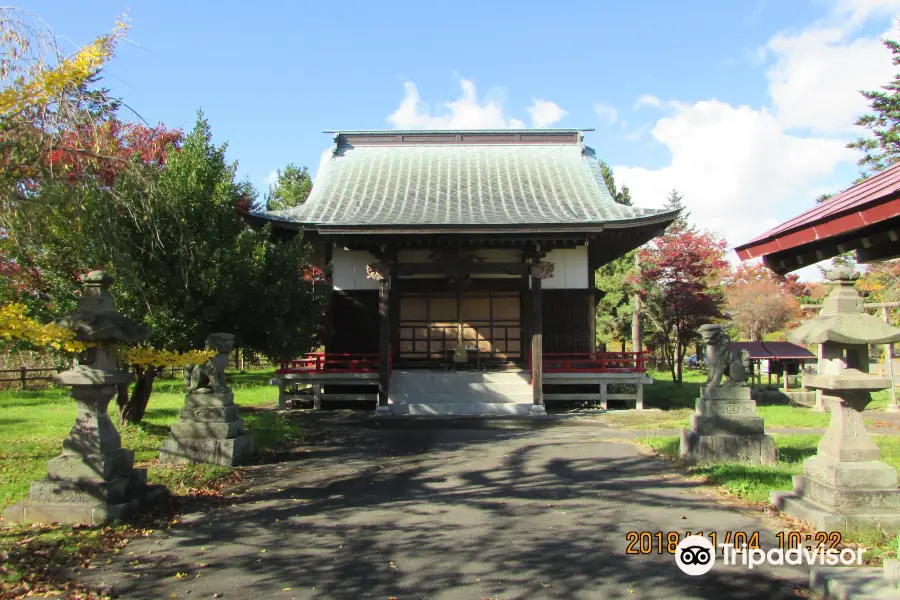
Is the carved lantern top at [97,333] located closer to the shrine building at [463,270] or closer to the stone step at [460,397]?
the shrine building at [463,270]

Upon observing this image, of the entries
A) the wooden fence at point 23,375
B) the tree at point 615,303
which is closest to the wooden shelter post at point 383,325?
the wooden fence at point 23,375

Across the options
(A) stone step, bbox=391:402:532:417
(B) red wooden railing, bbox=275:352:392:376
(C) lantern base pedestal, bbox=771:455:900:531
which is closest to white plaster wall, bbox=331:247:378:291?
(B) red wooden railing, bbox=275:352:392:376

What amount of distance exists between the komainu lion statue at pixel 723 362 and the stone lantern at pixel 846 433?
2486 mm

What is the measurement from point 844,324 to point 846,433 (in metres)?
1.02

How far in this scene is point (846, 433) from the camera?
547 cm

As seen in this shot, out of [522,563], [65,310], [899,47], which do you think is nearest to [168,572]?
[522,563]

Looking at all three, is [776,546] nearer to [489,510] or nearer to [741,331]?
[489,510]

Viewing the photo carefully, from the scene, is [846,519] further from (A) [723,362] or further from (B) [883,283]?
(B) [883,283]

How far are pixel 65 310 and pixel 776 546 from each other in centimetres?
944

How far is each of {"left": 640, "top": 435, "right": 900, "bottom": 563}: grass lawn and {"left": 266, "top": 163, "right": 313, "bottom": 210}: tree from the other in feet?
87.7

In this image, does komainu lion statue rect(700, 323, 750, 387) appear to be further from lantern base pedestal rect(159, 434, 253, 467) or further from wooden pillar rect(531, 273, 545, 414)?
lantern base pedestal rect(159, 434, 253, 467)

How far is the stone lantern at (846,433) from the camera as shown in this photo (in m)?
5.23

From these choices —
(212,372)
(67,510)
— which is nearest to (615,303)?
(212,372)

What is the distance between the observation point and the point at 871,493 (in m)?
5.25
